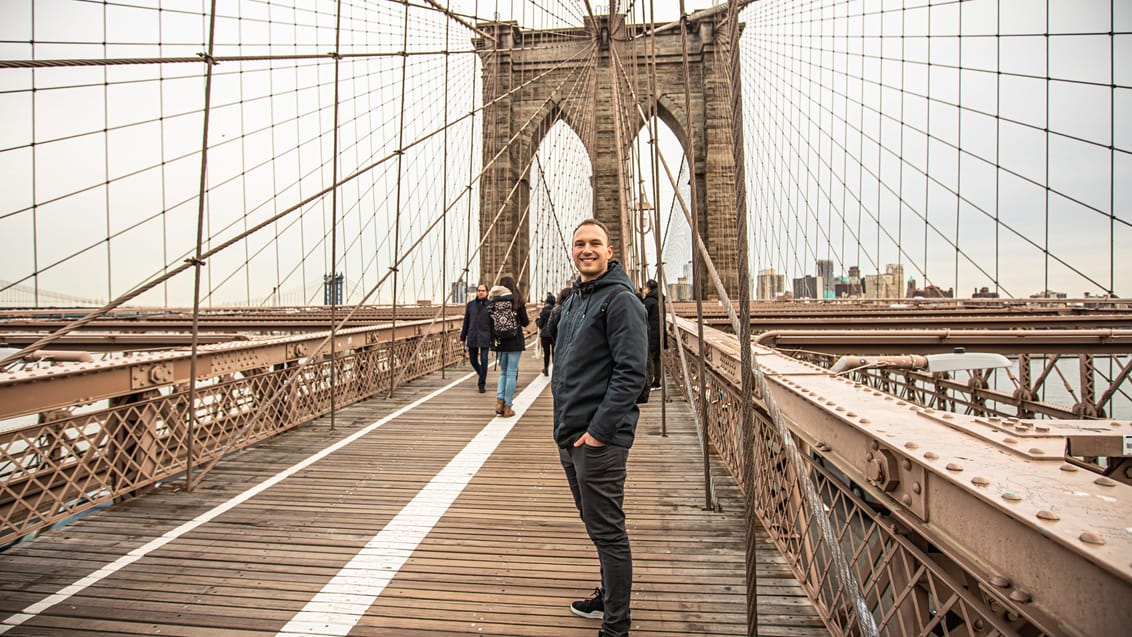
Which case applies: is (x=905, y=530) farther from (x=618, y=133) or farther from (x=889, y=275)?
(x=889, y=275)

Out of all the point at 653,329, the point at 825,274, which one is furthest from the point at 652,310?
the point at 825,274

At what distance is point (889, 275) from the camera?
19922 millimetres

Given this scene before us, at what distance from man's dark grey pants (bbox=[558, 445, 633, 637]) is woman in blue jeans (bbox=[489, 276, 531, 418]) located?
3763mm

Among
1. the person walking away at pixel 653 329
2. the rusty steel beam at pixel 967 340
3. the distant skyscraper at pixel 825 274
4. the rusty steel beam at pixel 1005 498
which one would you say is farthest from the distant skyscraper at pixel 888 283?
the rusty steel beam at pixel 1005 498

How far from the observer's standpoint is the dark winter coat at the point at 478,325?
21.7 ft

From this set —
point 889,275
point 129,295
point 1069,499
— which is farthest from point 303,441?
point 889,275

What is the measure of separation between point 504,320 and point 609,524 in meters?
3.97

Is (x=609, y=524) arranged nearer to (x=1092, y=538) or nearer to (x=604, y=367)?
(x=604, y=367)

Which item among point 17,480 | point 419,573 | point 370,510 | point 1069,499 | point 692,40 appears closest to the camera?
point 1069,499

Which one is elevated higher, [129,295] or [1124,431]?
[129,295]

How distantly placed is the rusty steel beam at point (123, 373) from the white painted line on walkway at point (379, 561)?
5.45 ft

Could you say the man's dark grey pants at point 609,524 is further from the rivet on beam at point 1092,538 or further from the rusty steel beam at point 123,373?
the rusty steel beam at point 123,373

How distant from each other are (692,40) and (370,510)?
79.6ft

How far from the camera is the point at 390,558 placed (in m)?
2.56
